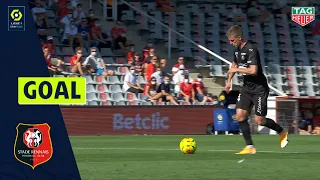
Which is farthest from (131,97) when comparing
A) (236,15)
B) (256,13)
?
(256,13)

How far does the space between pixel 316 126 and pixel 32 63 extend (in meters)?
20.7

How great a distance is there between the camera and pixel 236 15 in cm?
3134

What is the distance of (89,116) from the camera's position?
80.1ft

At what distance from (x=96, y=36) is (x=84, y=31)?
52 cm

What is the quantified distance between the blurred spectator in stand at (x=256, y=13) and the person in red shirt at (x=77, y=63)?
29.5ft

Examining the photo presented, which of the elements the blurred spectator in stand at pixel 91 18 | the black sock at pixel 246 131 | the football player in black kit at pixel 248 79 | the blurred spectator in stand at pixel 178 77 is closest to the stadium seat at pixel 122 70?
the blurred spectator in stand at pixel 178 77

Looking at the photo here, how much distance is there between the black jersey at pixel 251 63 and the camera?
13195mm

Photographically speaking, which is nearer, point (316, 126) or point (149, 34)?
point (316, 126)

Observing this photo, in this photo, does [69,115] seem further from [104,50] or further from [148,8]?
[148,8]

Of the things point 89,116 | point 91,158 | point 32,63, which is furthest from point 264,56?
point 32,63

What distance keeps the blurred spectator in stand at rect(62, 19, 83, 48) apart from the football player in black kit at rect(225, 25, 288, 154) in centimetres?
1323

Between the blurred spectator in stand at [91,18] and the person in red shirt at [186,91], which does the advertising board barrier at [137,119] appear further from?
the blurred spectator in stand at [91,18]

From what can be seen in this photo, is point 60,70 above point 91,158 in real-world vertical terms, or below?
above

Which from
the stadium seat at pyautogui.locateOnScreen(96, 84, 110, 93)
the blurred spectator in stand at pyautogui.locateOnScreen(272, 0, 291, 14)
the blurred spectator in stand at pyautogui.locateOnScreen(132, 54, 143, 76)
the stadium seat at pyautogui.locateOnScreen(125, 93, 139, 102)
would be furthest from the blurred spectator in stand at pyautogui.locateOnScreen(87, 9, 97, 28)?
the blurred spectator in stand at pyautogui.locateOnScreen(272, 0, 291, 14)
